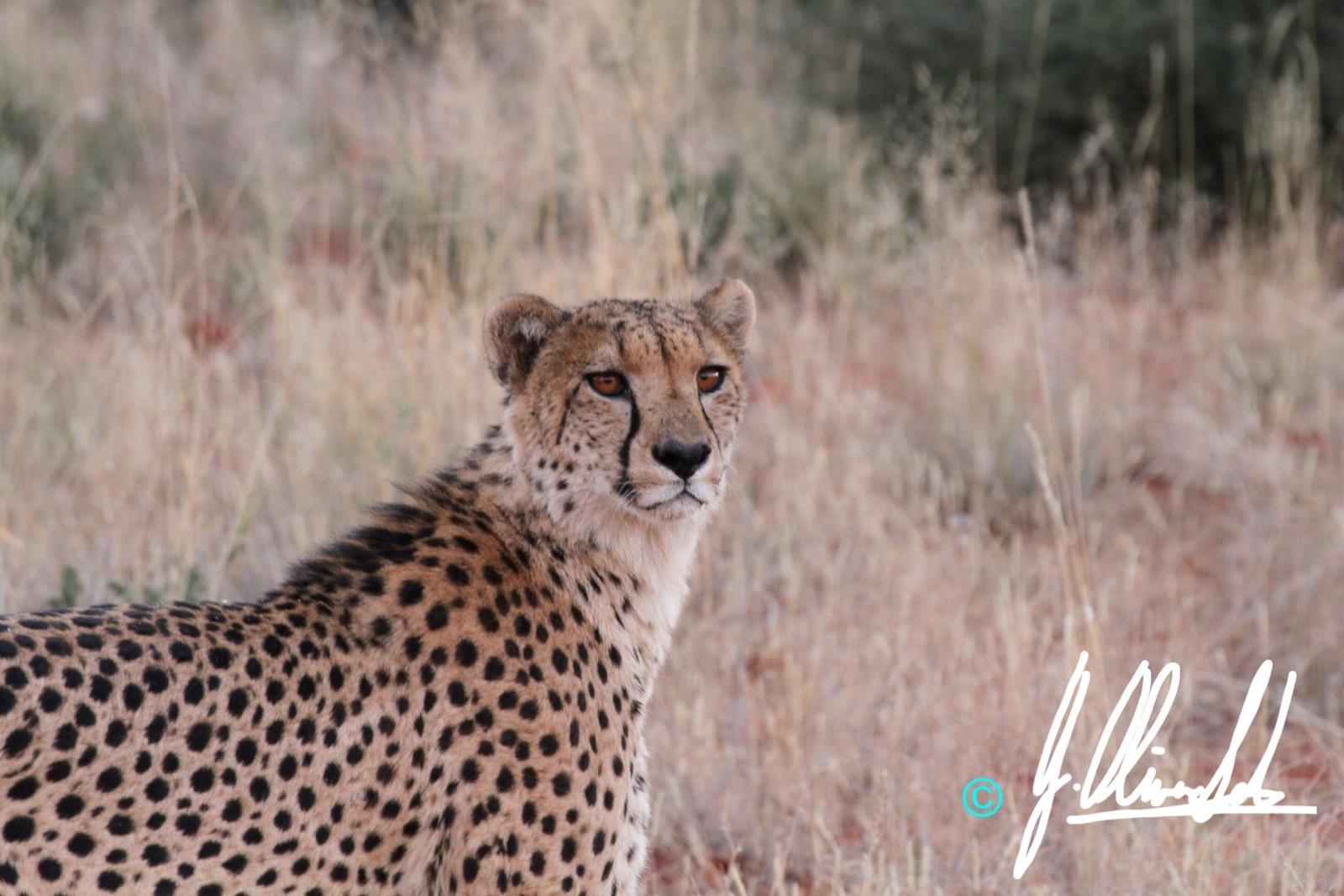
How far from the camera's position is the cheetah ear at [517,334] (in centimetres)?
303

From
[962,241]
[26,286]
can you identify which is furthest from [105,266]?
[962,241]

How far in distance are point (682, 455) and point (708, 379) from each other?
0.87ft

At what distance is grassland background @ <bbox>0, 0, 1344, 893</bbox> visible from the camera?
151 inches

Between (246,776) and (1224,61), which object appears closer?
(246,776)

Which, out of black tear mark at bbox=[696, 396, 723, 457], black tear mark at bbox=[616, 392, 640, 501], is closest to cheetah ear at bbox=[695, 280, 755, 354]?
black tear mark at bbox=[696, 396, 723, 457]

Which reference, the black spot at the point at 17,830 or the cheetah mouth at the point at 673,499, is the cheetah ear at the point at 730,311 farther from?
the black spot at the point at 17,830

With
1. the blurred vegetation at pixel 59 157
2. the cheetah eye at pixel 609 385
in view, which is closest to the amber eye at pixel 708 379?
the cheetah eye at pixel 609 385

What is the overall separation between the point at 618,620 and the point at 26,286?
361cm

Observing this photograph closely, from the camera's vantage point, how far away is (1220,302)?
7.34m

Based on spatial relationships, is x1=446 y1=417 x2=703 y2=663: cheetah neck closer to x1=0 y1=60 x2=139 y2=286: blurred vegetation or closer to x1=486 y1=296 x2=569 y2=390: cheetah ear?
x1=486 y1=296 x2=569 y2=390: cheetah ear

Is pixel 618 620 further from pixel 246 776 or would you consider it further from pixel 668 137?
pixel 668 137

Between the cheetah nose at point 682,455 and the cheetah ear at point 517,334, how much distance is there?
1.21 ft
